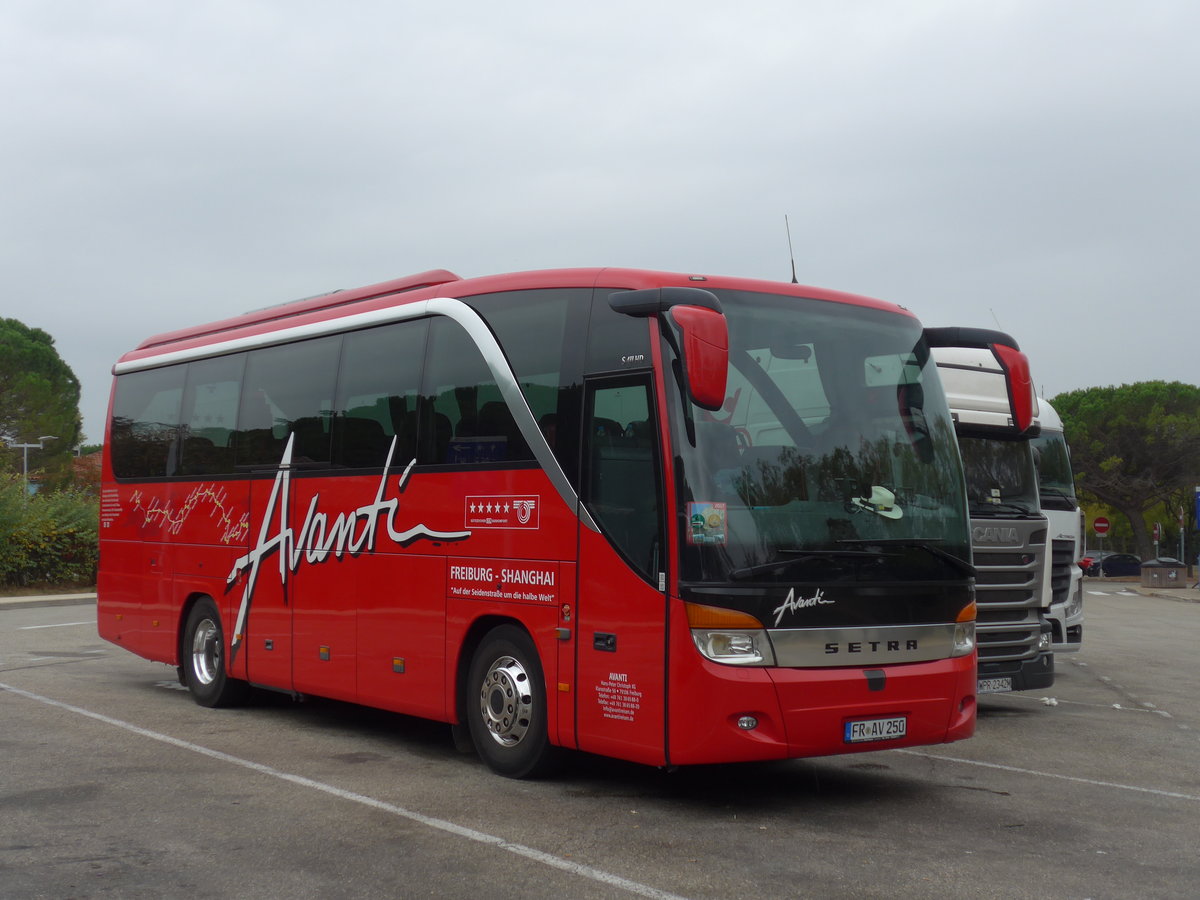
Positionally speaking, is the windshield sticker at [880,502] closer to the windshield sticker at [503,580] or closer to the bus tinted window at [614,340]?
the bus tinted window at [614,340]

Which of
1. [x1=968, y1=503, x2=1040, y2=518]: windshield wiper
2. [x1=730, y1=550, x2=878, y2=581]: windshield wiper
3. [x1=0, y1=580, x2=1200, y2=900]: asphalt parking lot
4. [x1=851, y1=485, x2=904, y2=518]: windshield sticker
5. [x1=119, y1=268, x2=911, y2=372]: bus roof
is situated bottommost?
[x1=0, y1=580, x2=1200, y2=900]: asphalt parking lot

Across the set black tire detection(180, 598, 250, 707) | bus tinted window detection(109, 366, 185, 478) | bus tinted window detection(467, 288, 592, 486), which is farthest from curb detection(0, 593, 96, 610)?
bus tinted window detection(467, 288, 592, 486)

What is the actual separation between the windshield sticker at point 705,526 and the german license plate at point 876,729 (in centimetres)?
133

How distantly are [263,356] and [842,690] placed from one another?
667cm

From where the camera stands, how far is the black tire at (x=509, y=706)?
8.66m

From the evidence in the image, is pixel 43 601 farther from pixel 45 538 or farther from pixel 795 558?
pixel 795 558

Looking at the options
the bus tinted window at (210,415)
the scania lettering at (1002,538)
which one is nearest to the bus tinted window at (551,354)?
the bus tinted window at (210,415)

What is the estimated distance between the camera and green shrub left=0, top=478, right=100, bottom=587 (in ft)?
99.5

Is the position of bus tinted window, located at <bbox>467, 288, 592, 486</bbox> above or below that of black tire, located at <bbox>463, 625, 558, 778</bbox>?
above

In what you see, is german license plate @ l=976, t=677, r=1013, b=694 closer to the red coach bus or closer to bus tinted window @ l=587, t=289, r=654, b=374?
the red coach bus

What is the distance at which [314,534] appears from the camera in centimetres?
1115

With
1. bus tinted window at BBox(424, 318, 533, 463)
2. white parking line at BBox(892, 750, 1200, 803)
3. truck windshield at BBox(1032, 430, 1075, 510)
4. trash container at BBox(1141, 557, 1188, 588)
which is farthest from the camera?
trash container at BBox(1141, 557, 1188, 588)

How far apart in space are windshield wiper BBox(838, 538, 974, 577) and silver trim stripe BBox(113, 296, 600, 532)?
1.61m

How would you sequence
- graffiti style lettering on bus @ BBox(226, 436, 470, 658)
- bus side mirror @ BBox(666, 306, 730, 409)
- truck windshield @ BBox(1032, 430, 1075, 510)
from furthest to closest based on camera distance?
truck windshield @ BBox(1032, 430, 1075, 510), graffiti style lettering on bus @ BBox(226, 436, 470, 658), bus side mirror @ BBox(666, 306, 730, 409)
